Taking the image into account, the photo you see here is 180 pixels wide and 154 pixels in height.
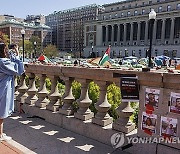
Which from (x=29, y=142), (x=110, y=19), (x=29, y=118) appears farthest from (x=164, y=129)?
(x=110, y=19)

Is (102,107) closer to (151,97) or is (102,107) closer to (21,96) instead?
(151,97)

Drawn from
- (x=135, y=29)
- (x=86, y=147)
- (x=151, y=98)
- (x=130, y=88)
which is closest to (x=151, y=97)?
(x=151, y=98)

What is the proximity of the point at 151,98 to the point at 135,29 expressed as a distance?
105873 millimetres

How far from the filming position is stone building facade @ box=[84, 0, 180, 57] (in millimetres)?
91025

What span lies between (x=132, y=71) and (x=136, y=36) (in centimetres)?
10605

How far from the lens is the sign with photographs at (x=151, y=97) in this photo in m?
3.63

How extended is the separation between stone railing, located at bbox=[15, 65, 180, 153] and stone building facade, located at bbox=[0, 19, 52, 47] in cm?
13259

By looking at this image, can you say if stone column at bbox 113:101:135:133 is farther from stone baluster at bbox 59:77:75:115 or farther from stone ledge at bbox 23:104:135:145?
stone baluster at bbox 59:77:75:115

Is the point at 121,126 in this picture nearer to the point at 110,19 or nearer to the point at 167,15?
the point at 167,15

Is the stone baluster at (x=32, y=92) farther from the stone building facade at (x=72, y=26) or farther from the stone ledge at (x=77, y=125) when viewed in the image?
the stone building facade at (x=72, y=26)

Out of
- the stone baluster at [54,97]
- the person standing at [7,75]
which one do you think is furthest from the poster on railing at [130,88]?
the stone baluster at [54,97]

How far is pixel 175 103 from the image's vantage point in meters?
3.43

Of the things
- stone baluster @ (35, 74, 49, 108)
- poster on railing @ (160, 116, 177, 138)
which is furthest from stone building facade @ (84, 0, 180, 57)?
poster on railing @ (160, 116, 177, 138)

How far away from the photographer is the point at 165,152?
359cm
